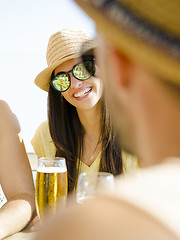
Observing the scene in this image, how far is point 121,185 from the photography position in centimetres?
55

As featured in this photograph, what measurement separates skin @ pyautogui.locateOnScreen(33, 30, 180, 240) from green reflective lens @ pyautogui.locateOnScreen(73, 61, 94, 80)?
6.05 ft

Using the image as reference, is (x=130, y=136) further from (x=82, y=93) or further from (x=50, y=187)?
(x=82, y=93)

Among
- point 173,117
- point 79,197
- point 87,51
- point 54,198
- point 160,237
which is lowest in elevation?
point 54,198

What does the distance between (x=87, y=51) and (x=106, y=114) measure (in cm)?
57

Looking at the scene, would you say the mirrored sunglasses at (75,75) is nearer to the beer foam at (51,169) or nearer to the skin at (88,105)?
the skin at (88,105)

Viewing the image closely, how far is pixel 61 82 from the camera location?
2.67 meters

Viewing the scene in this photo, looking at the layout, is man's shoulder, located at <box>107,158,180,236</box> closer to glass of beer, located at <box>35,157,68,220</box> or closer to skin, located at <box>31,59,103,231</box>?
glass of beer, located at <box>35,157,68,220</box>

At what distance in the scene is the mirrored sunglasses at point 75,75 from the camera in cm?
257

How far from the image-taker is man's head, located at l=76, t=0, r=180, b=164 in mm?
574

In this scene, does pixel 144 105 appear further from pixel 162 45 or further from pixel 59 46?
pixel 59 46

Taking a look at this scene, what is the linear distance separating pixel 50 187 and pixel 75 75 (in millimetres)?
1233

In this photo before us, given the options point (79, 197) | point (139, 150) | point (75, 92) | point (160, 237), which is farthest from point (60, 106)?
point (160, 237)

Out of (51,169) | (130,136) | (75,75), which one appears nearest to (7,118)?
(75,75)

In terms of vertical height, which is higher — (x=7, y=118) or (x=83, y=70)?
(x=83, y=70)
